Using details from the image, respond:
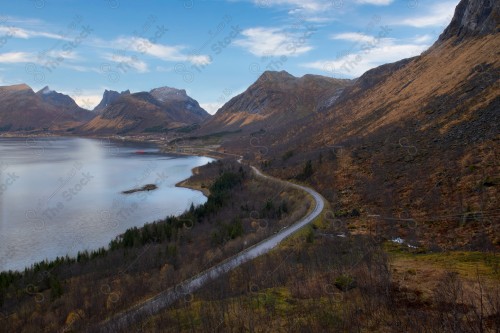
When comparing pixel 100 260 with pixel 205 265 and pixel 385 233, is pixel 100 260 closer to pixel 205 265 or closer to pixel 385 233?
pixel 205 265

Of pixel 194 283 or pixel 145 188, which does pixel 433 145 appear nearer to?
pixel 194 283

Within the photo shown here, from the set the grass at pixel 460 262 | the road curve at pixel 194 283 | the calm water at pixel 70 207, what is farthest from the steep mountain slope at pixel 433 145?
the calm water at pixel 70 207

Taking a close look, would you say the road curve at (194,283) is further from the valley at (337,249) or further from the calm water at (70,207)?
the calm water at (70,207)

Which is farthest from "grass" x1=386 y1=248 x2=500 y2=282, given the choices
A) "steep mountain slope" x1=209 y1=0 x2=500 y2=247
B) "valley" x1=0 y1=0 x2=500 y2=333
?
"steep mountain slope" x1=209 y1=0 x2=500 y2=247

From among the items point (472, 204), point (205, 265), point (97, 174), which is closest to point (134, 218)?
point (205, 265)

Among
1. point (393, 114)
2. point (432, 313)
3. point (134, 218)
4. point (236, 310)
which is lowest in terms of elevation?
point (134, 218)

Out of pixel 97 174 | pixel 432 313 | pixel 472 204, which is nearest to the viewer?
pixel 432 313

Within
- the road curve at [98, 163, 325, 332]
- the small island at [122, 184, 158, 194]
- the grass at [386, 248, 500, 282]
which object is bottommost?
the small island at [122, 184, 158, 194]

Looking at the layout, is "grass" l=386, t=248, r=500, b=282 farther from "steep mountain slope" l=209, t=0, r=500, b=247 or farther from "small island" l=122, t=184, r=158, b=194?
"small island" l=122, t=184, r=158, b=194
